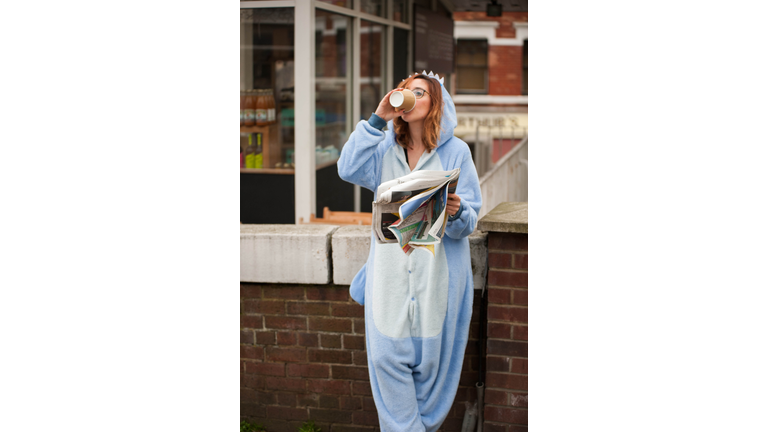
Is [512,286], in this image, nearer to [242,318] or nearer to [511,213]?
[511,213]

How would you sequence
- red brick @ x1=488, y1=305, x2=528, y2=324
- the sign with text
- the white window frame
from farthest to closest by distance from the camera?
the sign with text < the white window frame < red brick @ x1=488, y1=305, x2=528, y2=324

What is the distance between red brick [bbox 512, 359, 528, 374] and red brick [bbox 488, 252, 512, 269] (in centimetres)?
48

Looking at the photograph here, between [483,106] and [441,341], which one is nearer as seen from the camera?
[441,341]

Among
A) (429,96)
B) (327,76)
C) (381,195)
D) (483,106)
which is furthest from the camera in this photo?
(483,106)

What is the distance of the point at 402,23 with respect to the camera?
29.1ft

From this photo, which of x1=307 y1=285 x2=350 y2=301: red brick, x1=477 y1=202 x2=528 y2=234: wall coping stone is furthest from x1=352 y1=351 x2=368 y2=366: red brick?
x1=477 y1=202 x2=528 y2=234: wall coping stone

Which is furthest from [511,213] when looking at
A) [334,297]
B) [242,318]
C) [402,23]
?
[402,23]

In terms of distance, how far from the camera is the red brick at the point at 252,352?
364 centimetres

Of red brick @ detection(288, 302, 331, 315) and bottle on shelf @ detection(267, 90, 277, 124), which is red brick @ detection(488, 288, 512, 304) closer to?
red brick @ detection(288, 302, 331, 315)

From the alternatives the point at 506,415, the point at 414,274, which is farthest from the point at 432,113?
the point at 506,415

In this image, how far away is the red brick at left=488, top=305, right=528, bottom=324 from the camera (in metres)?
3.10

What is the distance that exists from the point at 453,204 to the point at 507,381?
1184 mm

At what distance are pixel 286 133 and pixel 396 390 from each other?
166 inches

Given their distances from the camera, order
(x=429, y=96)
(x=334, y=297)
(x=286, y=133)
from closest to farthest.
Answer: (x=429, y=96)
(x=334, y=297)
(x=286, y=133)
